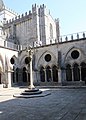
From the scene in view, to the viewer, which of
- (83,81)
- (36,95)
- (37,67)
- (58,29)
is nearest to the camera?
(36,95)

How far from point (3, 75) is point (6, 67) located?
117 cm

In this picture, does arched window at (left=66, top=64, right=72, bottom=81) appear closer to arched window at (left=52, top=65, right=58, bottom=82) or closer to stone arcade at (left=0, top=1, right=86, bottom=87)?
stone arcade at (left=0, top=1, right=86, bottom=87)

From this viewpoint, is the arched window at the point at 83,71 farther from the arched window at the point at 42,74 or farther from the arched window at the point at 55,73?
the arched window at the point at 42,74

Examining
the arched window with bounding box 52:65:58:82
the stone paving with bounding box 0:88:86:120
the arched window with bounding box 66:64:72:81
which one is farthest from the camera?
the arched window with bounding box 52:65:58:82

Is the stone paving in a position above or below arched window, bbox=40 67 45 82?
below

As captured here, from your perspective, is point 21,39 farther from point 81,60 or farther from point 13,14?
point 81,60

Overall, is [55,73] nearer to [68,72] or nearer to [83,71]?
[68,72]

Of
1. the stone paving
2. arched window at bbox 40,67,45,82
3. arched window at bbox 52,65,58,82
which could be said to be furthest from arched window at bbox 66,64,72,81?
the stone paving

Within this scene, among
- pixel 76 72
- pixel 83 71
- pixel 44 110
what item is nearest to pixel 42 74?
pixel 76 72

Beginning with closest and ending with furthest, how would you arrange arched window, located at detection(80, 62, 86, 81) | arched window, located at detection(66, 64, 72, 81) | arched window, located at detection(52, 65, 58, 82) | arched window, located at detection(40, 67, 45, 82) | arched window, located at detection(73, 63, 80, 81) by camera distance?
1. arched window, located at detection(80, 62, 86, 81)
2. arched window, located at detection(73, 63, 80, 81)
3. arched window, located at detection(66, 64, 72, 81)
4. arched window, located at detection(52, 65, 58, 82)
5. arched window, located at detection(40, 67, 45, 82)

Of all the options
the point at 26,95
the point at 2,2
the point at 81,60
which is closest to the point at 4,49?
the point at 81,60

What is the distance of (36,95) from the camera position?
1359cm

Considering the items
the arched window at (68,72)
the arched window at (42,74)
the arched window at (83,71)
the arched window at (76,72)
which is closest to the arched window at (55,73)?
the arched window at (68,72)

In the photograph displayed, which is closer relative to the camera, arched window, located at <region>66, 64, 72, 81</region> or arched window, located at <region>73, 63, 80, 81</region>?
arched window, located at <region>73, 63, 80, 81</region>
